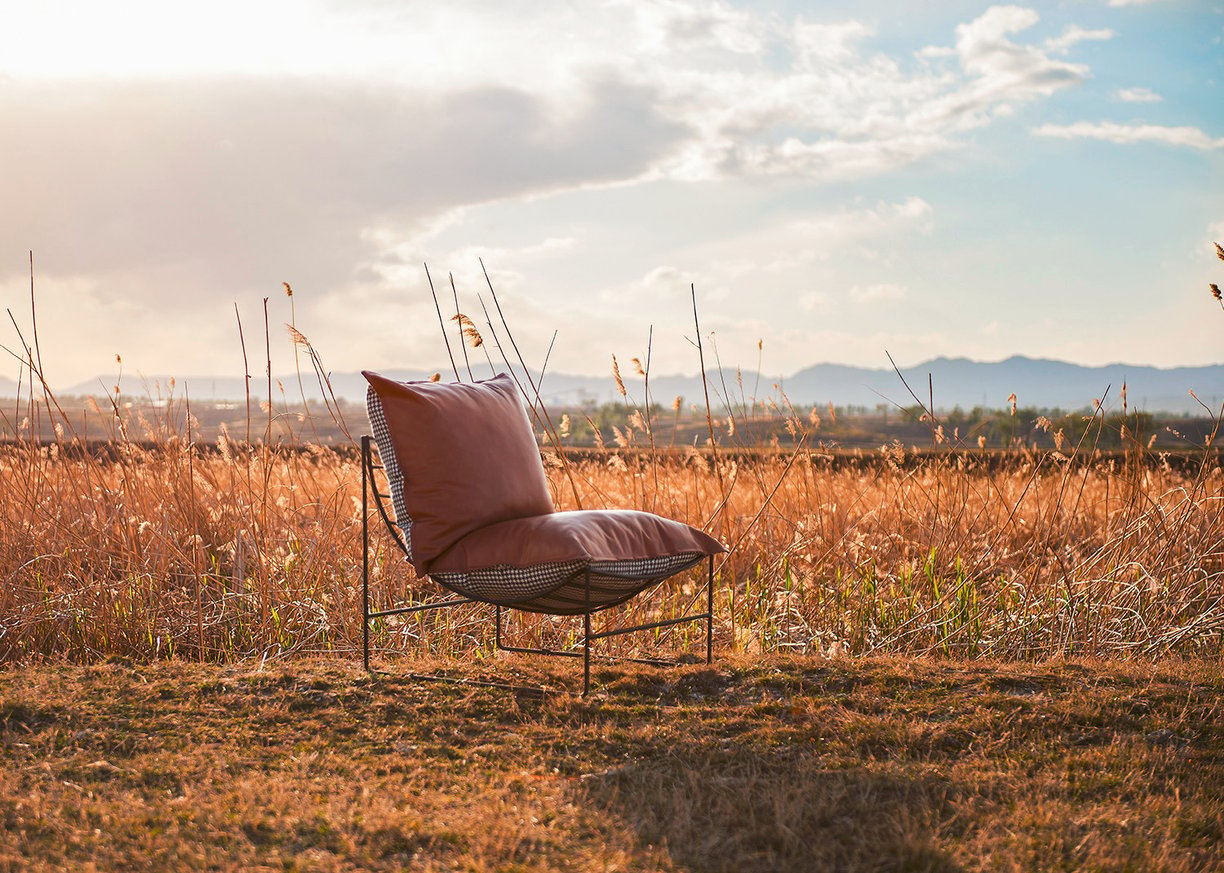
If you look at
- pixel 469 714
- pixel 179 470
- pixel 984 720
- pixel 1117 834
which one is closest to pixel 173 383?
pixel 179 470

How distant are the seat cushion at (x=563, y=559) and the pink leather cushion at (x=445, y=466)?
0.06 metres

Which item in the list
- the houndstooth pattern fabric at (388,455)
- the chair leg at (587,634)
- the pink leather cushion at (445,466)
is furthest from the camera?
the houndstooth pattern fabric at (388,455)

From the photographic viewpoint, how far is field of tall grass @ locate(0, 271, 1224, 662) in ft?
11.3

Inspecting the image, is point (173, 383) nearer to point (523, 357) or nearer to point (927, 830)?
point (523, 357)

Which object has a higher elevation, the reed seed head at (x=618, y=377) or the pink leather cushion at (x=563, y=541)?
the reed seed head at (x=618, y=377)

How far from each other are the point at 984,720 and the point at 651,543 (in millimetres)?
1018

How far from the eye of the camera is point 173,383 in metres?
4.26

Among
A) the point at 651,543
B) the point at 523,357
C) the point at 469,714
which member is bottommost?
the point at 469,714

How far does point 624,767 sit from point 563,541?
2.17 feet

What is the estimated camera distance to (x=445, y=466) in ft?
9.19

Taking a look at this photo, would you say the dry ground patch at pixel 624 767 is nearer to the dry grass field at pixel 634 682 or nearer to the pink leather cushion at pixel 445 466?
the dry grass field at pixel 634 682

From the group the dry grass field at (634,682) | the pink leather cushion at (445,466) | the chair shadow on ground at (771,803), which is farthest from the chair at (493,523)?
the chair shadow on ground at (771,803)

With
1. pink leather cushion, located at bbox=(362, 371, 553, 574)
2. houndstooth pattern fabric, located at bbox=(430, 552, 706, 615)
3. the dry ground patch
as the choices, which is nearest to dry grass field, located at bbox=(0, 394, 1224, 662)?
the dry ground patch

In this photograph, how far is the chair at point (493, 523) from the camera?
265 cm
